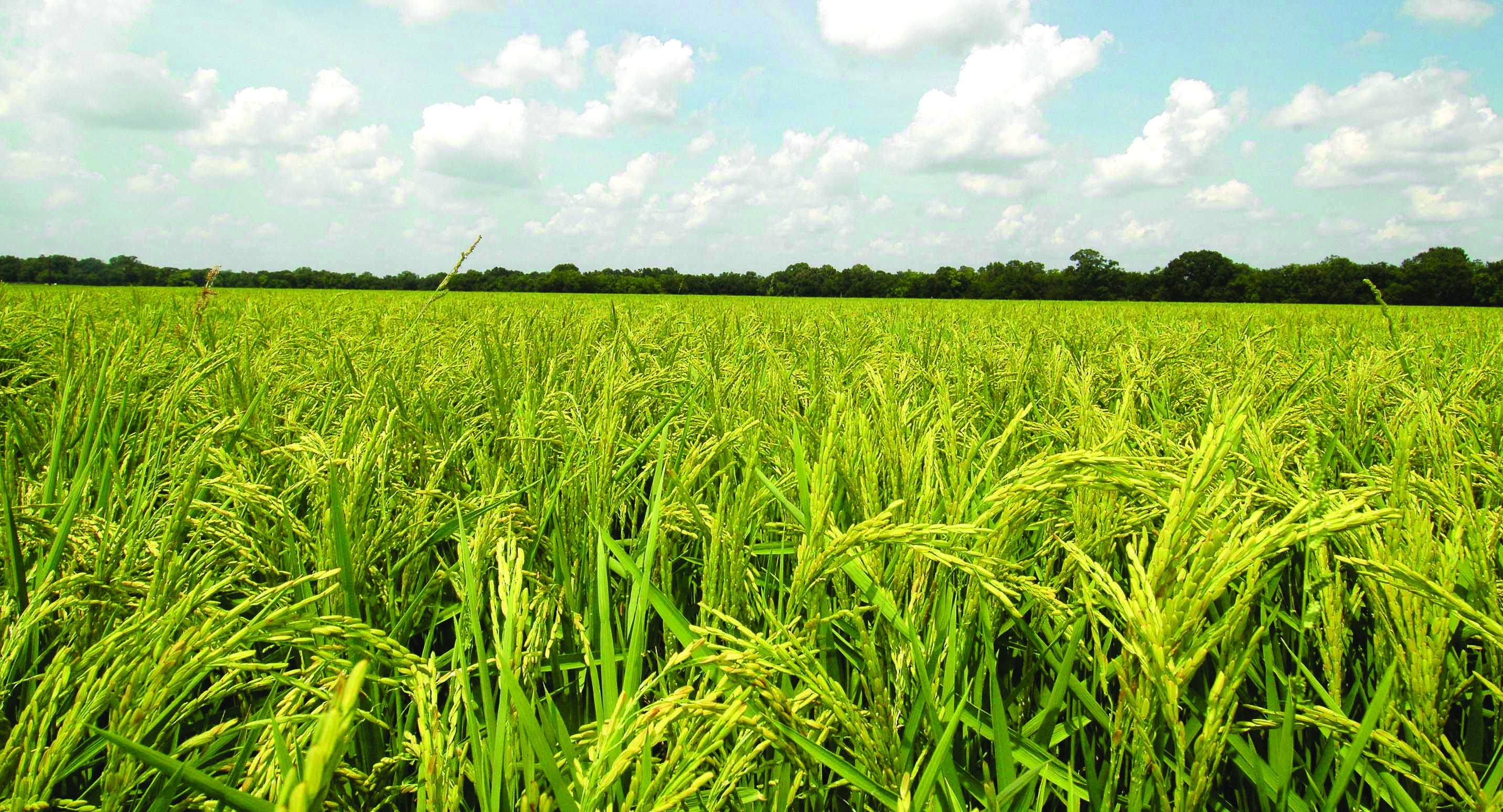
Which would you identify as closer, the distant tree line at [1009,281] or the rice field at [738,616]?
the rice field at [738,616]

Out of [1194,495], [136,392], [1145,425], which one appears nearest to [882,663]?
[1194,495]

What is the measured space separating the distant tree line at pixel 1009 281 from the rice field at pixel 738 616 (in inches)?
1385

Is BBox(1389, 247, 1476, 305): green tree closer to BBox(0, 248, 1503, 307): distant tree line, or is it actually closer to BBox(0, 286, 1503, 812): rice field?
BBox(0, 248, 1503, 307): distant tree line

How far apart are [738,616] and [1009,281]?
2938 inches

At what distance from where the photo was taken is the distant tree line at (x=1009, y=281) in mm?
43438

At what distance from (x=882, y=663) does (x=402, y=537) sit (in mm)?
927

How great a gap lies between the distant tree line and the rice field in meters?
35.2

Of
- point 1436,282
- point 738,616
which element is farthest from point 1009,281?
point 738,616

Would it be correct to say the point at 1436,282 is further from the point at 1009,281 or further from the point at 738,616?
the point at 738,616

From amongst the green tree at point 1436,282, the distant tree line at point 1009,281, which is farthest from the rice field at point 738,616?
the green tree at point 1436,282

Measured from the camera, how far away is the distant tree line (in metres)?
43.4

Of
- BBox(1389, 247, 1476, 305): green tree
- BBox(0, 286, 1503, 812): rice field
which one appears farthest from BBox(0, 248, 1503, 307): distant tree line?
BBox(0, 286, 1503, 812): rice field

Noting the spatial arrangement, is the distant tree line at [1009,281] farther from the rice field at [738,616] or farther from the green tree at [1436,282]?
the rice field at [738,616]

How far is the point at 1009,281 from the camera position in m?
68.9
